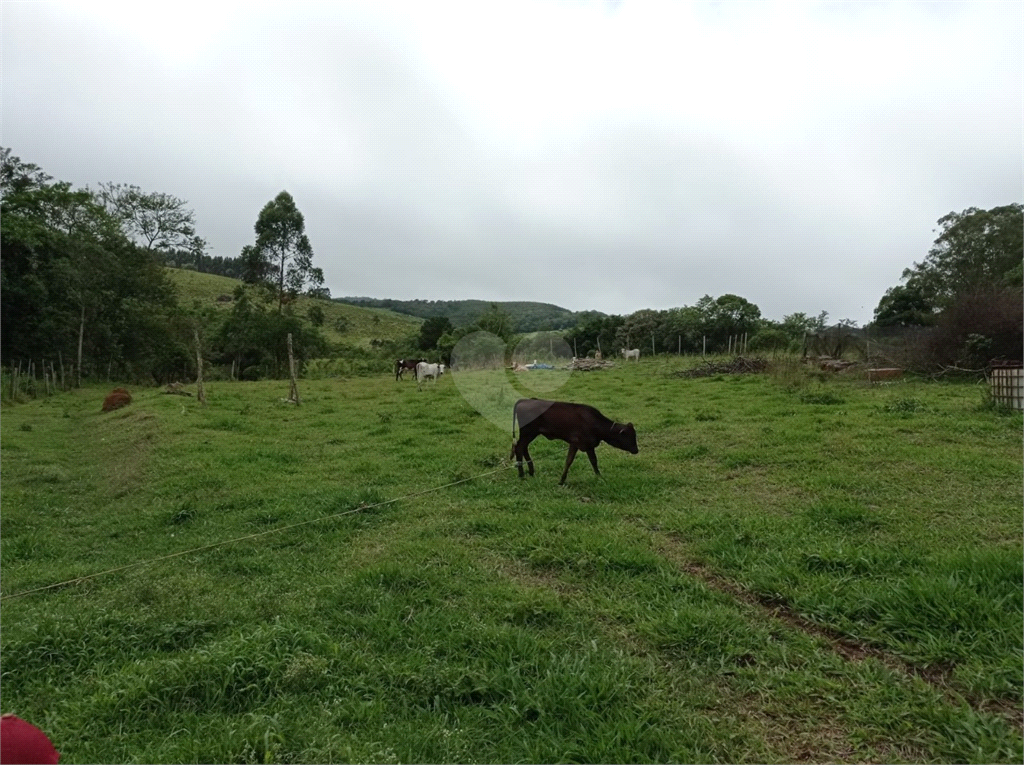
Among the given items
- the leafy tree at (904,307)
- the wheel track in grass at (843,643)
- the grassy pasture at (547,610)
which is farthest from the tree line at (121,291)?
the leafy tree at (904,307)

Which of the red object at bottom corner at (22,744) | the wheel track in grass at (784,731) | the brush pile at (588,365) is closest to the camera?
the red object at bottom corner at (22,744)

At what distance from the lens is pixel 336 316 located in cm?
6097

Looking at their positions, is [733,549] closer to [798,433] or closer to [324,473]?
[798,433]

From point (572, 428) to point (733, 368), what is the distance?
15.9m

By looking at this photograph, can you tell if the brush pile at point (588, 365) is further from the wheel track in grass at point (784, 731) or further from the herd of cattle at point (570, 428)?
the wheel track in grass at point (784, 731)

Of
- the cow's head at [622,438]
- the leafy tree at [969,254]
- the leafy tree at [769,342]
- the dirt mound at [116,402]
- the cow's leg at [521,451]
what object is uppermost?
the leafy tree at [969,254]

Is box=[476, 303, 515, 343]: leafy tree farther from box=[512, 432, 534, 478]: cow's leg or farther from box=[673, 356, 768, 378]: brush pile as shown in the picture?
box=[512, 432, 534, 478]: cow's leg

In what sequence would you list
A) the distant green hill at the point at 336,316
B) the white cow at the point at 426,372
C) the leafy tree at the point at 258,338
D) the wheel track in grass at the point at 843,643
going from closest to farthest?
the wheel track in grass at the point at 843,643, the white cow at the point at 426,372, the leafy tree at the point at 258,338, the distant green hill at the point at 336,316

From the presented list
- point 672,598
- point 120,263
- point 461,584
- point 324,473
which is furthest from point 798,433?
point 120,263

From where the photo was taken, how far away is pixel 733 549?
4465mm

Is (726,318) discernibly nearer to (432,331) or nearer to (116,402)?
(432,331)

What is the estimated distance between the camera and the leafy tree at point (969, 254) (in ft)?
112

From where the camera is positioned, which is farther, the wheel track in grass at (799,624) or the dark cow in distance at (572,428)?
the dark cow in distance at (572,428)

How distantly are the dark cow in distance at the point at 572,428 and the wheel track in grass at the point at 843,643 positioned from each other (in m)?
2.53
